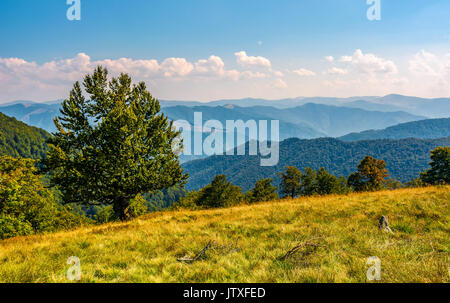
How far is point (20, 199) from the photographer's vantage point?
840 inches

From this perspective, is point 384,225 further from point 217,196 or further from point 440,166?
point 440,166

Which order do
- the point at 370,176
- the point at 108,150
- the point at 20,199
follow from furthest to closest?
the point at 370,176, the point at 20,199, the point at 108,150

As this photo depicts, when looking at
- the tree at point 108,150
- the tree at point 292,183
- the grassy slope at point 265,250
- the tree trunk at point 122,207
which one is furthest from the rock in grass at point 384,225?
the tree at point 292,183

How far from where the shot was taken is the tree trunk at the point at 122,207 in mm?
16250

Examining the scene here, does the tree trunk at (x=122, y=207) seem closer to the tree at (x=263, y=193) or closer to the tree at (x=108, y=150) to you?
the tree at (x=108, y=150)

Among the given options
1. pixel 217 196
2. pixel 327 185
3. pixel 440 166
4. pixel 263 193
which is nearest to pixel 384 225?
pixel 327 185

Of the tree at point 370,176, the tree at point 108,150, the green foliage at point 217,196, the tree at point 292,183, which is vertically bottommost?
the green foliage at point 217,196

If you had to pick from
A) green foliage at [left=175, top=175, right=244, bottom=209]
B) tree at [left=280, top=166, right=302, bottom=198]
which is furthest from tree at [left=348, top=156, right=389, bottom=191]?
green foliage at [left=175, top=175, right=244, bottom=209]

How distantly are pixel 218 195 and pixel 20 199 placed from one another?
44.7 metres

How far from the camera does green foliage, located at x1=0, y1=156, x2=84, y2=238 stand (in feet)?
59.3

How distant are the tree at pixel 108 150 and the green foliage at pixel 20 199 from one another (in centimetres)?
474

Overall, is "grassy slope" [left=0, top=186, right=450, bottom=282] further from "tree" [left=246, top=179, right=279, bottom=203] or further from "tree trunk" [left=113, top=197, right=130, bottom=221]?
"tree" [left=246, top=179, right=279, bottom=203]
